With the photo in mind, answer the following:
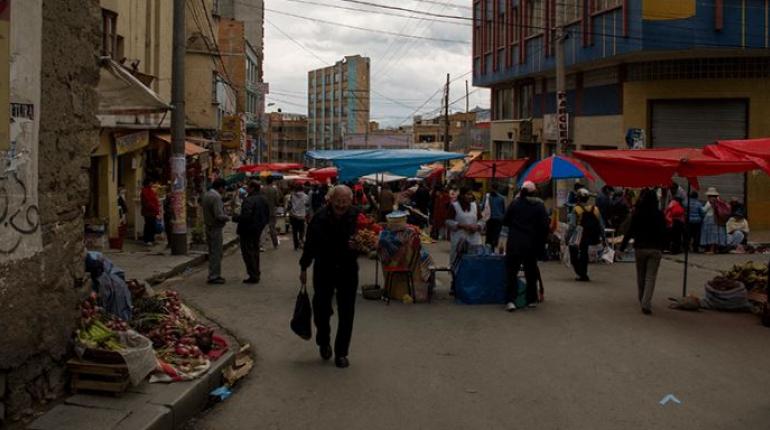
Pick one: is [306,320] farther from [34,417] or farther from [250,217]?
[250,217]

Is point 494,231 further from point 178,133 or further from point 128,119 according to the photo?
point 128,119

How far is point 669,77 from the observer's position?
2558 centimetres

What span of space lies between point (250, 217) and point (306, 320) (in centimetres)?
579

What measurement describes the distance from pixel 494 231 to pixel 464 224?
484 cm

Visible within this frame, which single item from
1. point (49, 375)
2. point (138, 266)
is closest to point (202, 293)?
point (138, 266)

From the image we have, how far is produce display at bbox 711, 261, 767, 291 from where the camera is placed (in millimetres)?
11602

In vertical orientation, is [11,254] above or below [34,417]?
above

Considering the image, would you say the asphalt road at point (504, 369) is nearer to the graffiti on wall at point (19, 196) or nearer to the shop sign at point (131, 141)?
the graffiti on wall at point (19, 196)

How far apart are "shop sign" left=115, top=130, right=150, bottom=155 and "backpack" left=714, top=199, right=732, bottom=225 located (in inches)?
587

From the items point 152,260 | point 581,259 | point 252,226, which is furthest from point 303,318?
point 152,260

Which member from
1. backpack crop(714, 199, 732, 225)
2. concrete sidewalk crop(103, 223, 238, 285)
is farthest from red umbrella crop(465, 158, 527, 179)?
concrete sidewalk crop(103, 223, 238, 285)

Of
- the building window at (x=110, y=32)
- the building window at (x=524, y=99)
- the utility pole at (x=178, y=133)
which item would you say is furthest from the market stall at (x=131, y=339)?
the building window at (x=524, y=99)

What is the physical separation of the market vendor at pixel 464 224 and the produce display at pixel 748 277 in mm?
4100

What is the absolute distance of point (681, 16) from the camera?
78.3ft
